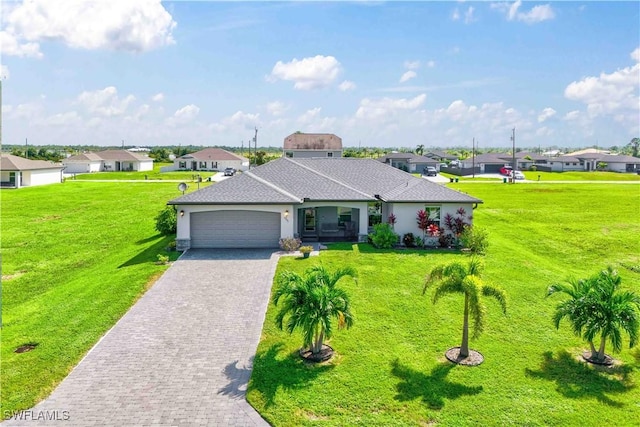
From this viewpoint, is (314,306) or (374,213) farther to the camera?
(374,213)

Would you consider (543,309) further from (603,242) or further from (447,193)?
(603,242)

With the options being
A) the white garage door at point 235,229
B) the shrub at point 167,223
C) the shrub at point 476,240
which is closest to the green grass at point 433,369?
the shrub at point 476,240

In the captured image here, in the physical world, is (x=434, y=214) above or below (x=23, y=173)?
below

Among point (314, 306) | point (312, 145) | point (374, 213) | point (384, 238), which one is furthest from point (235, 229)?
point (312, 145)

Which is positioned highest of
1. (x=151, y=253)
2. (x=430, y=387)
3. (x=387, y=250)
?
(x=387, y=250)

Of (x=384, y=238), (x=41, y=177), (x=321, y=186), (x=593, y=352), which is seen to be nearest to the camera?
(x=593, y=352)

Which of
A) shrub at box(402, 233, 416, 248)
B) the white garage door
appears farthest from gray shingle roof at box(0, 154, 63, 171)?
shrub at box(402, 233, 416, 248)

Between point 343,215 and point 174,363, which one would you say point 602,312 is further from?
point 343,215
